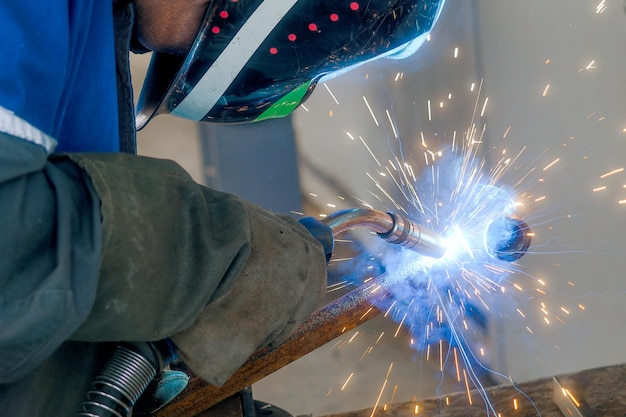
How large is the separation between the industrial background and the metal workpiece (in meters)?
Result: 0.83

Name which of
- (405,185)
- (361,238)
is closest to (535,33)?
(405,185)

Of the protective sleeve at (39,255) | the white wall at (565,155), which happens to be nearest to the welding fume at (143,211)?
the protective sleeve at (39,255)

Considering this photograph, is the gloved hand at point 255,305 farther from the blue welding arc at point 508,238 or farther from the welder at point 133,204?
the blue welding arc at point 508,238

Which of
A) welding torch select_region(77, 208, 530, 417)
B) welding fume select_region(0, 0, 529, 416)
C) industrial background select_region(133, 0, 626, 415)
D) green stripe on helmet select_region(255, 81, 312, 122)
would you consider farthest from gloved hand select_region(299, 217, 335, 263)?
industrial background select_region(133, 0, 626, 415)

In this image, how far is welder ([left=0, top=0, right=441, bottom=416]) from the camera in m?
0.80

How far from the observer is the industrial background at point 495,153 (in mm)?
2330

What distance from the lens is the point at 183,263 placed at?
94 centimetres

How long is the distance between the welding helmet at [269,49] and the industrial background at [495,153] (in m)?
1.08

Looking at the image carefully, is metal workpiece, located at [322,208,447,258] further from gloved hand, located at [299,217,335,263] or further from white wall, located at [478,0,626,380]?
white wall, located at [478,0,626,380]

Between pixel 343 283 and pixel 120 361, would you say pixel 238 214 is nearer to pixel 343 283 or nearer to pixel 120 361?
pixel 120 361

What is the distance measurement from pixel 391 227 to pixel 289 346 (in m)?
0.40

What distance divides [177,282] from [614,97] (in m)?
1.89

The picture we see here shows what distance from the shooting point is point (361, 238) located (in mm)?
2639

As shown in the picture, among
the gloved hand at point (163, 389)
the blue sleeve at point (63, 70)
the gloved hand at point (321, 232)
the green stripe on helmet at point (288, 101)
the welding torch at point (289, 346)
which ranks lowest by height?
the gloved hand at point (163, 389)
